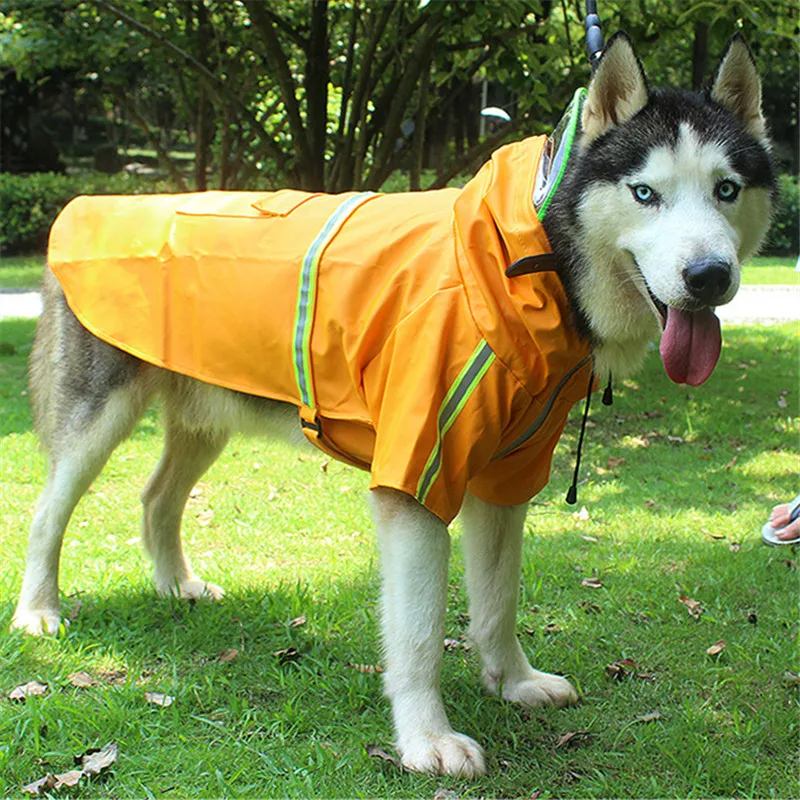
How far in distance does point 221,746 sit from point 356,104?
21.2ft

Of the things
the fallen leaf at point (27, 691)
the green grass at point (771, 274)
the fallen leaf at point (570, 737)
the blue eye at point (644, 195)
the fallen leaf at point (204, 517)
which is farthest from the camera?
the green grass at point (771, 274)

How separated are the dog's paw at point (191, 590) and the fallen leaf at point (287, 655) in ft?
2.02

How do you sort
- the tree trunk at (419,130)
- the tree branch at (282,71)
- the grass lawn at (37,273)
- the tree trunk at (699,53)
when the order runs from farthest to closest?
1. the grass lawn at (37,273)
2. the tree trunk at (419,130)
3. the tree trunk at (699,53)
4. the tree branch at (282,71)

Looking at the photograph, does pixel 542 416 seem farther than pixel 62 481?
No

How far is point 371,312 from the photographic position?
308 cm

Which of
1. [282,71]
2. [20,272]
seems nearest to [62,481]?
[282,71]

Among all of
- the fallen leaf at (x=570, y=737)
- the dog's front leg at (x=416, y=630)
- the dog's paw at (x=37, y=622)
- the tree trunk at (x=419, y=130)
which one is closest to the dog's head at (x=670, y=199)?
the dog's front leg at (x=416, y=630)

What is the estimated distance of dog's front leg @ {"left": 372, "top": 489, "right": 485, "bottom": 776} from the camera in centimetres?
303

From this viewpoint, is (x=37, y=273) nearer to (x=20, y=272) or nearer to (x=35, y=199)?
(x=20, y=272)

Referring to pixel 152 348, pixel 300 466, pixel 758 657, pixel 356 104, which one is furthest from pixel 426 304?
pixel 356 104

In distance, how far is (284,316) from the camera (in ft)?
11.0

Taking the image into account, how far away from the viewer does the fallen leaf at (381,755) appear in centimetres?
310

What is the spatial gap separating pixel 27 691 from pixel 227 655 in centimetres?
76

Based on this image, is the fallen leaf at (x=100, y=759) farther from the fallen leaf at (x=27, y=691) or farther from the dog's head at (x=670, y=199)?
the dog's head at (x=670, y=199)
